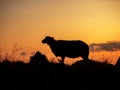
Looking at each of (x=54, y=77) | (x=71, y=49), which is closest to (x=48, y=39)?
(x=71, y=49)

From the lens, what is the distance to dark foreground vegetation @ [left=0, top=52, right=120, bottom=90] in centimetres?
1188

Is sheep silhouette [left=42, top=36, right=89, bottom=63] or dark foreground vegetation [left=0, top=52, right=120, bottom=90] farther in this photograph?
sheep silhouette [left=42, top=36, right=89, bottom=63]

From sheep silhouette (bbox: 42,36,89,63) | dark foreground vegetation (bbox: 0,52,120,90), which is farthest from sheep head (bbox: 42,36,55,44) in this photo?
dark foreground vegetation (bbox: 0,52,120,90)

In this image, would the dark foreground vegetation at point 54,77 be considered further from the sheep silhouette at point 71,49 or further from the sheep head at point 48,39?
the sheep head at point 48,39

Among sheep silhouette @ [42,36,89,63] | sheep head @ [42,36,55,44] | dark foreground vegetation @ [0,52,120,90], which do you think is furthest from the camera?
sheep head @ [42,36,55,44]

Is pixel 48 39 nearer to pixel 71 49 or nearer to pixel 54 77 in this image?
pixel 71 49

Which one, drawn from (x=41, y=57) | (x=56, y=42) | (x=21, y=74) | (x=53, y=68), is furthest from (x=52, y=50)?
(x=21, y=74)

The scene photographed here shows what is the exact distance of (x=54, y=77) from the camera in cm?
1254

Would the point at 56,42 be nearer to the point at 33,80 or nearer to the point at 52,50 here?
the point at 52,50

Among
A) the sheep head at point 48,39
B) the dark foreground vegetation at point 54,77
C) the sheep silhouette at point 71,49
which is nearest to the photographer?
the dark foreground vegetation at point 54,77

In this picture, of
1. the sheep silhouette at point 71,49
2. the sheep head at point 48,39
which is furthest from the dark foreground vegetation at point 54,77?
the sheep head at point 48,39

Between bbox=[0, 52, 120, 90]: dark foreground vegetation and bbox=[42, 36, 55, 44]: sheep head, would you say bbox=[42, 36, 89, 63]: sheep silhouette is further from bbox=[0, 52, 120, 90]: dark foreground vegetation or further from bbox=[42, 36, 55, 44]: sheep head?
bbox=[0, 52, 120, 90]: dark foreground vegetation

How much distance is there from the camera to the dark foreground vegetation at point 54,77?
1188cm

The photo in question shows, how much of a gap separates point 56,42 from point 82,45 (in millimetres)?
1703
